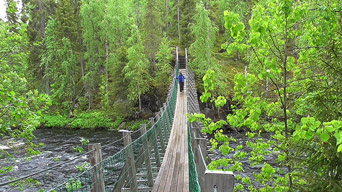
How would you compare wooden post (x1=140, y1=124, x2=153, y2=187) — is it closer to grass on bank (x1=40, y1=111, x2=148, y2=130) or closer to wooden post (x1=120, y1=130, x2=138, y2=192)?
wooden post (x1=120, y1=130, x2=138, y2=192)

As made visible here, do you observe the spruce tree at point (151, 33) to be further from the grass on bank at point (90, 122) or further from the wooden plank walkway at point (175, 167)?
the wooden plank walkway at point (175, 167)

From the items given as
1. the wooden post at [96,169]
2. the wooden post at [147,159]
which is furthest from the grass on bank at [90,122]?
the wooden post at [96,169]

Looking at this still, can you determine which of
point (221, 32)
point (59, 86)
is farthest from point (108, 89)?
point (221, 32)

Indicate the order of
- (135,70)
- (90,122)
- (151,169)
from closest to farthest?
1. (151,169)
2. (135,70)
3. (90,122)

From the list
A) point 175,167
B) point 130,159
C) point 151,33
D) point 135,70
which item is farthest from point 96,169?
point 151,33

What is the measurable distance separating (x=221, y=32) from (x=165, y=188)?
102 ft

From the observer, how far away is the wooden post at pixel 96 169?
265 cm

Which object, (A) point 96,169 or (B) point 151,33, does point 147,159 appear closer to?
(A) point 96,169

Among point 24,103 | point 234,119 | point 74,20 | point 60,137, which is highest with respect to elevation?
point 74,20

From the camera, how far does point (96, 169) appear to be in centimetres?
267

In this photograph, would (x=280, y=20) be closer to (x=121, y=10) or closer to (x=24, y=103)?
(x=24, y=103)

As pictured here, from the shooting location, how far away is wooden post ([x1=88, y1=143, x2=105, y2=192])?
104 inches

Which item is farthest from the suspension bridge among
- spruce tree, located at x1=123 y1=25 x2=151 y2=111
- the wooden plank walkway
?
spruce tree, located at x1=123 y1=25 x2=151 y2=111

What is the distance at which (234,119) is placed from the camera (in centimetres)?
324
